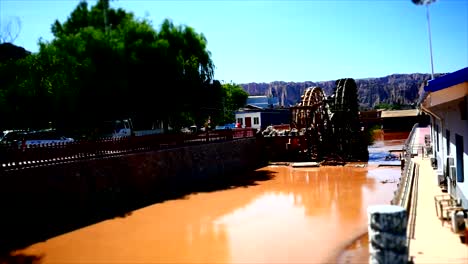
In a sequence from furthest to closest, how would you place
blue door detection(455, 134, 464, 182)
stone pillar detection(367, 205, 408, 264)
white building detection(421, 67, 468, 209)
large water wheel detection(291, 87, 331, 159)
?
1. large water wheel detection(291, 87, 331, 159)
2. blue door detection(455, 134, 464, 182)
3. white building detection(421, 67, 468, 209)
4. stone pillar detection(367, 205, 408, 264)

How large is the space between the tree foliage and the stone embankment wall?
477cm

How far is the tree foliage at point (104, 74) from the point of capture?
19.6m

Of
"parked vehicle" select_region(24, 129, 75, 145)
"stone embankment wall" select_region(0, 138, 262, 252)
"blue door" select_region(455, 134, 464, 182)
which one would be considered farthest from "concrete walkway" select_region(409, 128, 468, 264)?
"parked vehicle" select_region(24, 129, 75, 145)

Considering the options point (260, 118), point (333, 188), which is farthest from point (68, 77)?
→ point (260, 118)

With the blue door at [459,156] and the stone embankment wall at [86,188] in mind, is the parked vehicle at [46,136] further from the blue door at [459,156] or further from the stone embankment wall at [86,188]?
the blue door at [459,156]

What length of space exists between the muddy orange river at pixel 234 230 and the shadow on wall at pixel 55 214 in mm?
523

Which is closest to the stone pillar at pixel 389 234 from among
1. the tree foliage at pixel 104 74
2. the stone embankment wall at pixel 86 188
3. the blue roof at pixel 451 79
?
the blue roof at pixel 451 79

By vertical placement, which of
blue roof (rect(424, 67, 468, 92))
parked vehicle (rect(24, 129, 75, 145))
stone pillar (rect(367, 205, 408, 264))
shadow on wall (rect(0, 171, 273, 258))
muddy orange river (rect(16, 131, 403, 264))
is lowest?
muddy orange river (rect(16, 131, 403, 264))

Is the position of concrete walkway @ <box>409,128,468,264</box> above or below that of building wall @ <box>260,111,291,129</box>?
below

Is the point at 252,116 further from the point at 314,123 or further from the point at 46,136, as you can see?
the point at 46,136

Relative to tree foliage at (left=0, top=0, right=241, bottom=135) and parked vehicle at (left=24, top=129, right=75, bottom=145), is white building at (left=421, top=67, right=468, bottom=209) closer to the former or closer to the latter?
tree foliage at (left=0, top=0, right=241, bottom=135)

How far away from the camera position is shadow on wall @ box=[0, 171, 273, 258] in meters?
11.6

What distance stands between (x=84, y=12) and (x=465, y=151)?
2414 cm

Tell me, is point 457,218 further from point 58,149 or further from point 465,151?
point 58,149
